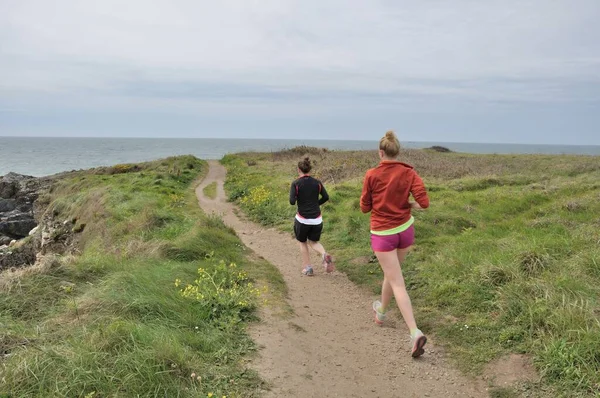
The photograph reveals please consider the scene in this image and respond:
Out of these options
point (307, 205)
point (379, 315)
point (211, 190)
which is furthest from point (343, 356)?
point (211, 190)

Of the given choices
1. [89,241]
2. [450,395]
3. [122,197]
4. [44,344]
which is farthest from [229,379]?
[122,197]

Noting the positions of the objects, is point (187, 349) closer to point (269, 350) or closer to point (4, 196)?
point (269, 350)

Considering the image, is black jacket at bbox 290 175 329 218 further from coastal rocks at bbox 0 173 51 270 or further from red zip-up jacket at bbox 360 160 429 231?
coastal rocks at bbox 0 173 51 270

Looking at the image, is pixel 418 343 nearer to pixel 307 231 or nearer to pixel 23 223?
pixel 307 231

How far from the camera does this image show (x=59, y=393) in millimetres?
3400

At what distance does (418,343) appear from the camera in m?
4.86

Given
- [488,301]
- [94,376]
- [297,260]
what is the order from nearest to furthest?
[94,376]
[488,301]
[297,260]

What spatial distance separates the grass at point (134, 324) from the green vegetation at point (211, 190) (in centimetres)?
1258

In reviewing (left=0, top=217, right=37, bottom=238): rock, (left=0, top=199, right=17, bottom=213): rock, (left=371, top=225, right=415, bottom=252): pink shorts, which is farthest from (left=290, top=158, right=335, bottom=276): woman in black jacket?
(left=0, top=199, right=17, bottom=213): rock

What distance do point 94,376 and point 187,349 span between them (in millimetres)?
1001

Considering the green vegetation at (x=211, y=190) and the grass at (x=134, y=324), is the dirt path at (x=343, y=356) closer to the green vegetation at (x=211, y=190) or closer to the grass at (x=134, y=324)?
the grass at (x=134, y=324)

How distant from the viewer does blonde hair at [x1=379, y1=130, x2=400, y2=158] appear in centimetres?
510

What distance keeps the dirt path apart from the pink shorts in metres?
1.31

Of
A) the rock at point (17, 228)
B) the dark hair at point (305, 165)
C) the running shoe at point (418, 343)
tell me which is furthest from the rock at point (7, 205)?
the running shoe at point (418, 343)
